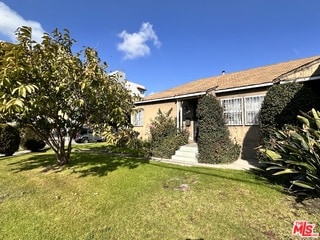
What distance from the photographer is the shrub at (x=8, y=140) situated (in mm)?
14859

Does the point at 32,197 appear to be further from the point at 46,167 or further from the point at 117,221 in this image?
the point at 46,167

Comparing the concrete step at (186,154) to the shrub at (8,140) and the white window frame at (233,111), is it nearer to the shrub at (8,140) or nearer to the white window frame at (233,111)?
the white window frame at (233,111)

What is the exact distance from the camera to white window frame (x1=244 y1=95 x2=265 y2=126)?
12.1m

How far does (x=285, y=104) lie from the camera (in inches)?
353

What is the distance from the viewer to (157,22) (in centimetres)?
1816

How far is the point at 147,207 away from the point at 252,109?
8.79 meters

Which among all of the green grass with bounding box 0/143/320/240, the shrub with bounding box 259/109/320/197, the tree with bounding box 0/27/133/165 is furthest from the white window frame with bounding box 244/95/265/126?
the tree with bounding box 0/27/133/165

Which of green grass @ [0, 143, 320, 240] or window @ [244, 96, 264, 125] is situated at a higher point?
window @ [244, 96, 264, 125]

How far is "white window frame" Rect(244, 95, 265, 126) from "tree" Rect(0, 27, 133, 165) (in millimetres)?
7073

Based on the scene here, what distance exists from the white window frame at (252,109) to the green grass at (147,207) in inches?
171

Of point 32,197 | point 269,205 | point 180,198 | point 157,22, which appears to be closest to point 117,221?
point 180,198

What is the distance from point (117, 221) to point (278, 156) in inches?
187

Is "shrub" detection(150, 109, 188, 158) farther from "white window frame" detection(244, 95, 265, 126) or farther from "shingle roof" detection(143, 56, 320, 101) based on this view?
"white window frame" detection(244, 95, 265, 126)

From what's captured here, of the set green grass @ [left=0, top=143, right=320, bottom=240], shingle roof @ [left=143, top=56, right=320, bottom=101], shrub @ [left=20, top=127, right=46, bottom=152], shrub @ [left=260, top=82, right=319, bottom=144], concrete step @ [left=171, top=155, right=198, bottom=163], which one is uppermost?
shingle roof @ [left=143, top=56, right=320, bottom=101]
